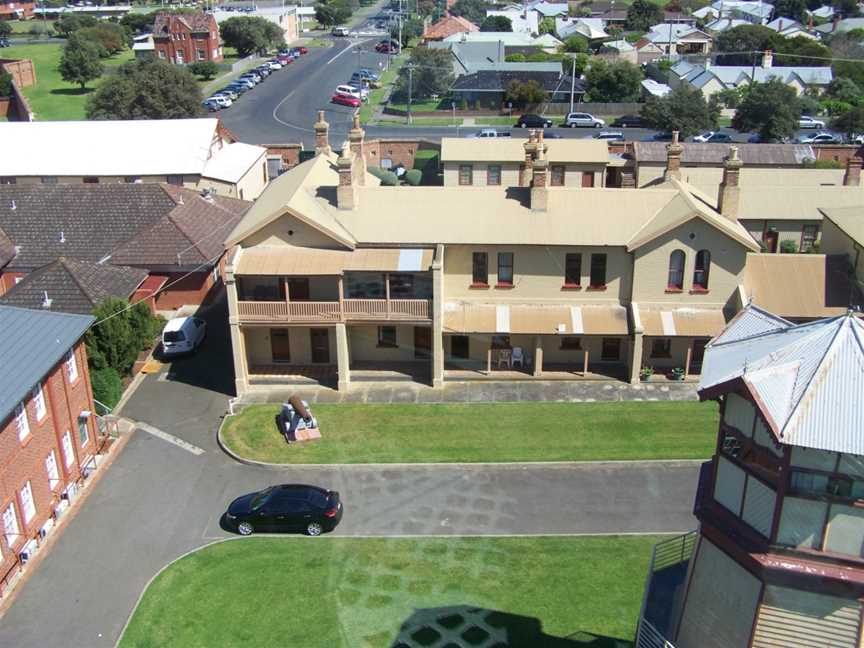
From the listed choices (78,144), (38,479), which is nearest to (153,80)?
(78,144)

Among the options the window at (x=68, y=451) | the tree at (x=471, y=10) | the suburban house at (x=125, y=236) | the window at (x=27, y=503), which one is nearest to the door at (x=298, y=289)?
the suburban house at (x=125, y=236)

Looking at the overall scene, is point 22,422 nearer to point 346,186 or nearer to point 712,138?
point 346,186

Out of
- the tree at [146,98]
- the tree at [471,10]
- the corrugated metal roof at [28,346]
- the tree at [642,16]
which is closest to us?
the corrugated metal roof at [28,346]

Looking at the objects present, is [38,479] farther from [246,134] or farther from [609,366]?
[246,134]

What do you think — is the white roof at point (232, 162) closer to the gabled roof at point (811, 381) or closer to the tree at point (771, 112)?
the tree at point (771, 112)

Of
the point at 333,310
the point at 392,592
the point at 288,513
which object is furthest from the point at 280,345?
the point at 392,592

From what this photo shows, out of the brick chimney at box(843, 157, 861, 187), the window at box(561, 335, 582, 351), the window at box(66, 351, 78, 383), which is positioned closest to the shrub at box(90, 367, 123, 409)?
the window at box(66, 351, 78, 383)
